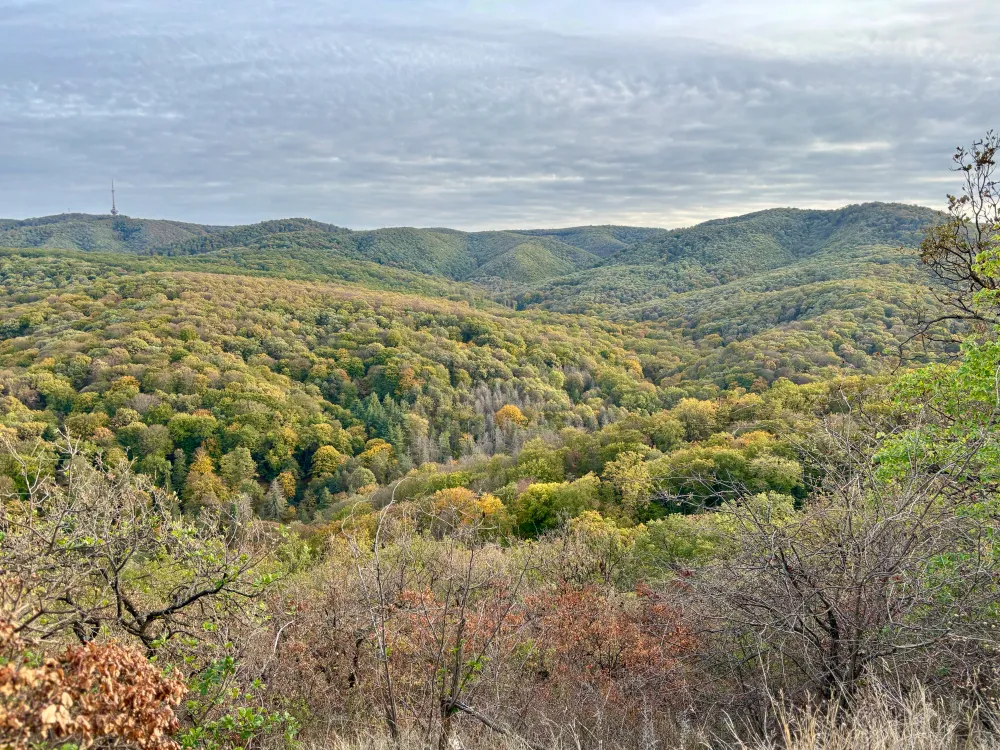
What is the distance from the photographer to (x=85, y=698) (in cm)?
237

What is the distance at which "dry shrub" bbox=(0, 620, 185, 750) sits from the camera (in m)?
2.16

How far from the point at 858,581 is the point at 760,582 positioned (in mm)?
913

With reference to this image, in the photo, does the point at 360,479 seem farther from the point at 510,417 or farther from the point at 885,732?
the point at 885,732

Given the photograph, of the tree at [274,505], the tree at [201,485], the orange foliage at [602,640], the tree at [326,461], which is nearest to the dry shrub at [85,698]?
the orange foliage at [602,640]

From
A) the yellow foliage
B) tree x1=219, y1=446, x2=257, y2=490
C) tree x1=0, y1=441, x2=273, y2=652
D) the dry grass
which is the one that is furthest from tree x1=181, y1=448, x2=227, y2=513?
the dry grass

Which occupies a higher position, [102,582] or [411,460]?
[102,582]

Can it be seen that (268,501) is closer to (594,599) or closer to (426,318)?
(594,599)

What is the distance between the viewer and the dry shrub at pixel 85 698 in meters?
2.16

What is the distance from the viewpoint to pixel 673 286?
160 meters

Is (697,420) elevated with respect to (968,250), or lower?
lower

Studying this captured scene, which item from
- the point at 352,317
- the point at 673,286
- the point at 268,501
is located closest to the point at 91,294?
the point at 352,317

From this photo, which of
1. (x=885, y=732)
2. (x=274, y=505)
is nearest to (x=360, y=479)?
(x=274, y=505)

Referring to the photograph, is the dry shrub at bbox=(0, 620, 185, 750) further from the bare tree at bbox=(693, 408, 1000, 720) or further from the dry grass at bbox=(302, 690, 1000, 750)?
the bare tree at bbox=(693, 408, 1000, 720)

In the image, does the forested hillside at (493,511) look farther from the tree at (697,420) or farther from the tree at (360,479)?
the tree at (360,479)
